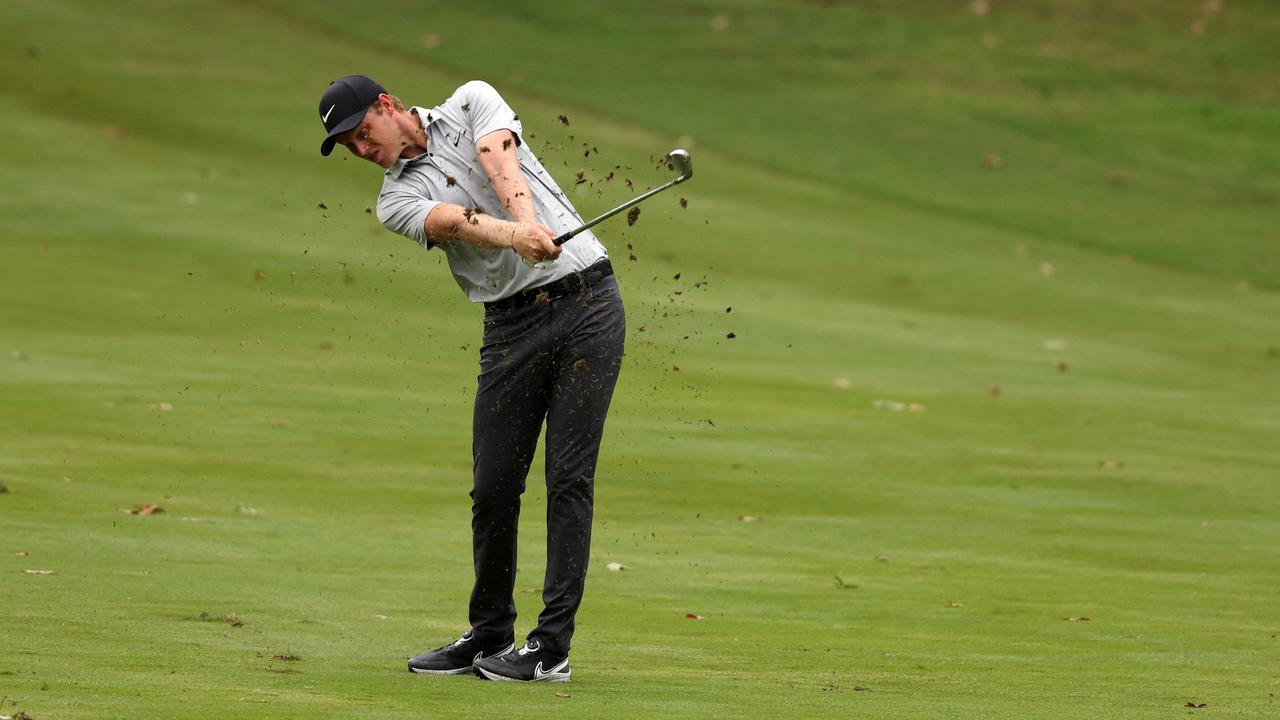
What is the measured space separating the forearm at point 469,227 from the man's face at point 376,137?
0.37 metres

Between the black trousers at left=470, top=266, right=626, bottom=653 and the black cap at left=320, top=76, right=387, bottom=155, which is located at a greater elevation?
the black cap at left=320, top=76, right=387, bottom=155

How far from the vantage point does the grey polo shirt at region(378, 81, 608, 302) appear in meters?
6.88

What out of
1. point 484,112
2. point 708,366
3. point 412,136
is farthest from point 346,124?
point 708,366

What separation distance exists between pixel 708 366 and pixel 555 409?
11.0 metres

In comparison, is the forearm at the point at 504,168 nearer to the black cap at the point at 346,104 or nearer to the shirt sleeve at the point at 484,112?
the shirt sleeve at the point at 484,112

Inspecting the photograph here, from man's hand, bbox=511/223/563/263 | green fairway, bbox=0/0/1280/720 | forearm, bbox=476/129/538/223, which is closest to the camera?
man's hand, bbox=511/223/563/263

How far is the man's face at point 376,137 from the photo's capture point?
22.6 ft

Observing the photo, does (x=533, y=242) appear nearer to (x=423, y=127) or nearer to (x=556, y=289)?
(x=556, y=289)

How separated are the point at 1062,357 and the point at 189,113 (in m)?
13.1

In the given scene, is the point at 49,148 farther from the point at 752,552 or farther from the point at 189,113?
the point at 752,552

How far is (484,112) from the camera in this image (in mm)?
6879

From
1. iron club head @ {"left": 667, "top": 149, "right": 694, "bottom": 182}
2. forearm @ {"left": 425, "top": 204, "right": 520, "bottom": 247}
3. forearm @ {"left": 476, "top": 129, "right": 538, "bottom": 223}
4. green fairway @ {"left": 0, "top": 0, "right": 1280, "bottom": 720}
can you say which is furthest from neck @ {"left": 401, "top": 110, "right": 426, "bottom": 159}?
iron club head @ {"left": 667, "top": 149, "right": 694, "bottom": 182}

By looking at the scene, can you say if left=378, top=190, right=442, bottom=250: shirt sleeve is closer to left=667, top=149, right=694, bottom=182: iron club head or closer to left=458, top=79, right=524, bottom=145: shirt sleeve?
left=458, top=79, right=524, bottom=145: shirt sleeve

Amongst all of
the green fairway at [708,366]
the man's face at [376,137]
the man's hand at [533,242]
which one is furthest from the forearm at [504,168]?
the green fairway at [708,366]
